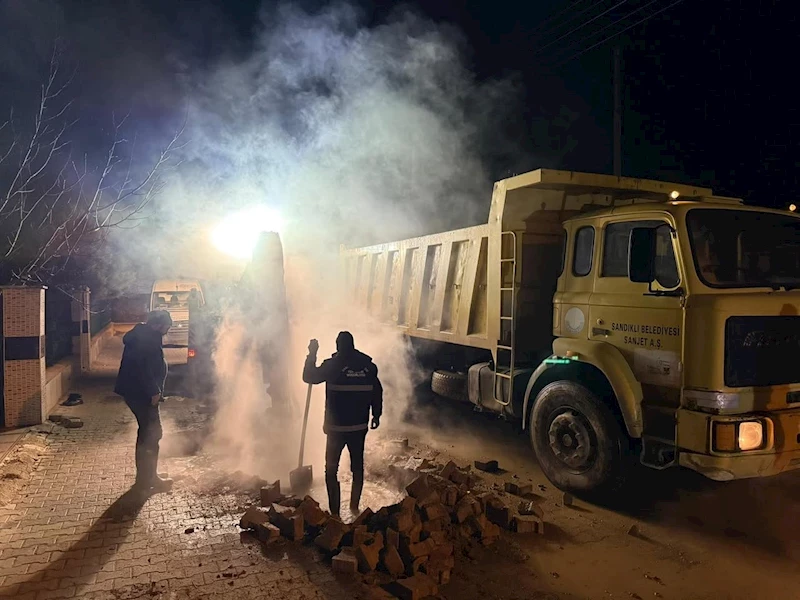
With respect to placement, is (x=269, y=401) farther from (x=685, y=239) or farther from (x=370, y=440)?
(x=685, y=239)

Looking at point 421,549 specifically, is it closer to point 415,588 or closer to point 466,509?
point 415,588

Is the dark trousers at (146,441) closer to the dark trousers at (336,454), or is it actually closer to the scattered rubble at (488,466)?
the dark trousers at (336,454)

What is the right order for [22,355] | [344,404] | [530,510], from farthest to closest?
1. [22,355]
2. [344,404]
3. [530,510]

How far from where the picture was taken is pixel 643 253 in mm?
4973

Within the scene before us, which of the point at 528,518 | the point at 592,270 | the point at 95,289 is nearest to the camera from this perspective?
the point at 528,518

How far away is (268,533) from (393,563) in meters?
1.12

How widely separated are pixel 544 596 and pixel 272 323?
17.0ft

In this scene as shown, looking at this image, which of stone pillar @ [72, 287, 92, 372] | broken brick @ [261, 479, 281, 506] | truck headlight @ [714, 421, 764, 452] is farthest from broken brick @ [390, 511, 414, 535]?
stone pillar @ [72, 287, 92, 372]

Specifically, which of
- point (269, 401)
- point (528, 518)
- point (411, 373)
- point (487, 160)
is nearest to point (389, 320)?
point (411, 373)

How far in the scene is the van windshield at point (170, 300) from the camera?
15.1 metres

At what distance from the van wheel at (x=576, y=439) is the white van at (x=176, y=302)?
10881 millimetres

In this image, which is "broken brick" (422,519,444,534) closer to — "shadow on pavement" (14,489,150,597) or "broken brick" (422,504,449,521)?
"broken brick" (422,504,449,521)

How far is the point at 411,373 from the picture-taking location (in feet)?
31.2

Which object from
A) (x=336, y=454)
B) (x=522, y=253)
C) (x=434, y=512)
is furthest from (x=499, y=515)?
(x=522, y=253)
